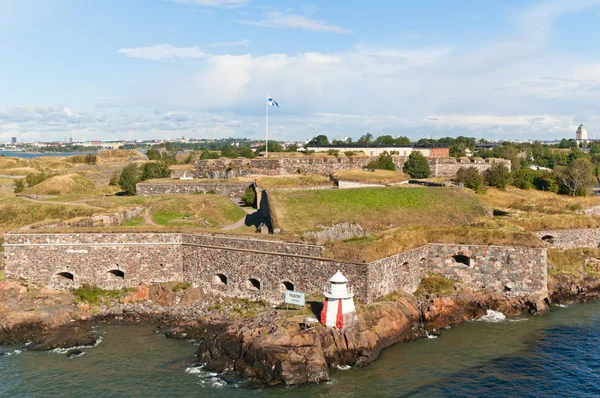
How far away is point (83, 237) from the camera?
91.3ft

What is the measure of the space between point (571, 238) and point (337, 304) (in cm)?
2011

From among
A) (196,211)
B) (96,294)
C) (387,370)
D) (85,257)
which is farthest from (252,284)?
(196,211)

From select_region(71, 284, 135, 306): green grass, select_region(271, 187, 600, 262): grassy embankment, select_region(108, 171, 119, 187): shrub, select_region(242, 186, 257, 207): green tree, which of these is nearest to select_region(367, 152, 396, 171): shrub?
select_region(271, 187, 600, 262): grassy embankment

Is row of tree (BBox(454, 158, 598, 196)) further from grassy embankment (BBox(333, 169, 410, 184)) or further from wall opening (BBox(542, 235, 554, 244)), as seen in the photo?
wall opening (BBox(542, 235, 554, 244))

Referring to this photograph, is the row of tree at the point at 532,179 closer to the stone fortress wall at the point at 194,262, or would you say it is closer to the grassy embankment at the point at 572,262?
the grassy embankment at the point at 572,262

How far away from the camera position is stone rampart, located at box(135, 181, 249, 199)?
44.0 meters

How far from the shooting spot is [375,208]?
113ft

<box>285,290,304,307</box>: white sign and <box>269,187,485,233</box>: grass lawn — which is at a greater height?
<box>269,187,485,233</box>: grass lawn

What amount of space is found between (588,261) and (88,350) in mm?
28553

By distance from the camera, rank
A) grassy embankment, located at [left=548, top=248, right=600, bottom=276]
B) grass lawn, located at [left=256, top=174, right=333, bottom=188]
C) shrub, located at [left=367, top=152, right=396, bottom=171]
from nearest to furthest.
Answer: grassy embankment, located at [left=548, top=248, right=600, bottom=276] < grass lawn, located at [left=256, top=174, right=333, bottom=188] < shrub, located at [left=367, top=152, right=396, bottom=171]

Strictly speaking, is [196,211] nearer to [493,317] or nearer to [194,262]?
[194,262]

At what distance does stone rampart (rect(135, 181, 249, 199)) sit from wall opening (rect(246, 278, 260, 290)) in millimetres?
18306

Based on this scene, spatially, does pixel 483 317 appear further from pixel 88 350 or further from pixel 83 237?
pixel 83 237

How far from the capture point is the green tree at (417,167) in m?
50.8
